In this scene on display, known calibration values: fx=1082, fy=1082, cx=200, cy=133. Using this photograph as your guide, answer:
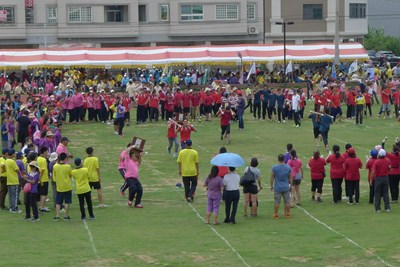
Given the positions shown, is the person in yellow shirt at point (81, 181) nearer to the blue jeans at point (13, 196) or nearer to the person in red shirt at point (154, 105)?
the blue jeans at point (13, 196)

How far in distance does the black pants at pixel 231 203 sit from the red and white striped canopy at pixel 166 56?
38.2 m

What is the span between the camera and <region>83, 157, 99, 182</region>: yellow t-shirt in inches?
1025

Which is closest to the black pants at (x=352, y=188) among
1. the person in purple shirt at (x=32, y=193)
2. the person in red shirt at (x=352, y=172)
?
the person in red shirt at (x=352, y=172)

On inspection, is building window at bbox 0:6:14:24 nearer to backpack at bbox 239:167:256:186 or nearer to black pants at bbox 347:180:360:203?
black pants at bbox 347:180:360:203

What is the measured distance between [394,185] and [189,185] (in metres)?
5.08

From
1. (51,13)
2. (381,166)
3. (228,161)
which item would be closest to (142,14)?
(51,13)

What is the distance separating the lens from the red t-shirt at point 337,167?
26438 millimetres

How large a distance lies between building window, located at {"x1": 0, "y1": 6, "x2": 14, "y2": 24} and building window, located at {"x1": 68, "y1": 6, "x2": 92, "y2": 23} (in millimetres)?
4654

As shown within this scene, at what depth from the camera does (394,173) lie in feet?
86.5

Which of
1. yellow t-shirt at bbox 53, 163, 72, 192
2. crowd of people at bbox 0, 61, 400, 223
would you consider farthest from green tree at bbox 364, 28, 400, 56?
yellow t-shirt at bbox 53, 163, 72, 192

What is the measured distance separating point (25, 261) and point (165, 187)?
10124 mm

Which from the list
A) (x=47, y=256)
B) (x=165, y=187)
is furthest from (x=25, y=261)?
(x=165, y=187)

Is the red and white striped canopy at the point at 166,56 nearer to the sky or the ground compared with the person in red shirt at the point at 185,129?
nearer to the sky

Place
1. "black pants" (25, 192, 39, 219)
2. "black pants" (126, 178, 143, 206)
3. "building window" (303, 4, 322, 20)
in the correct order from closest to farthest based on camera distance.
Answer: "black pants" (25, 192, 39, 219) < "black pants" (126, 178, 143, 206) < "building window" (303, 4, 322, 20)
